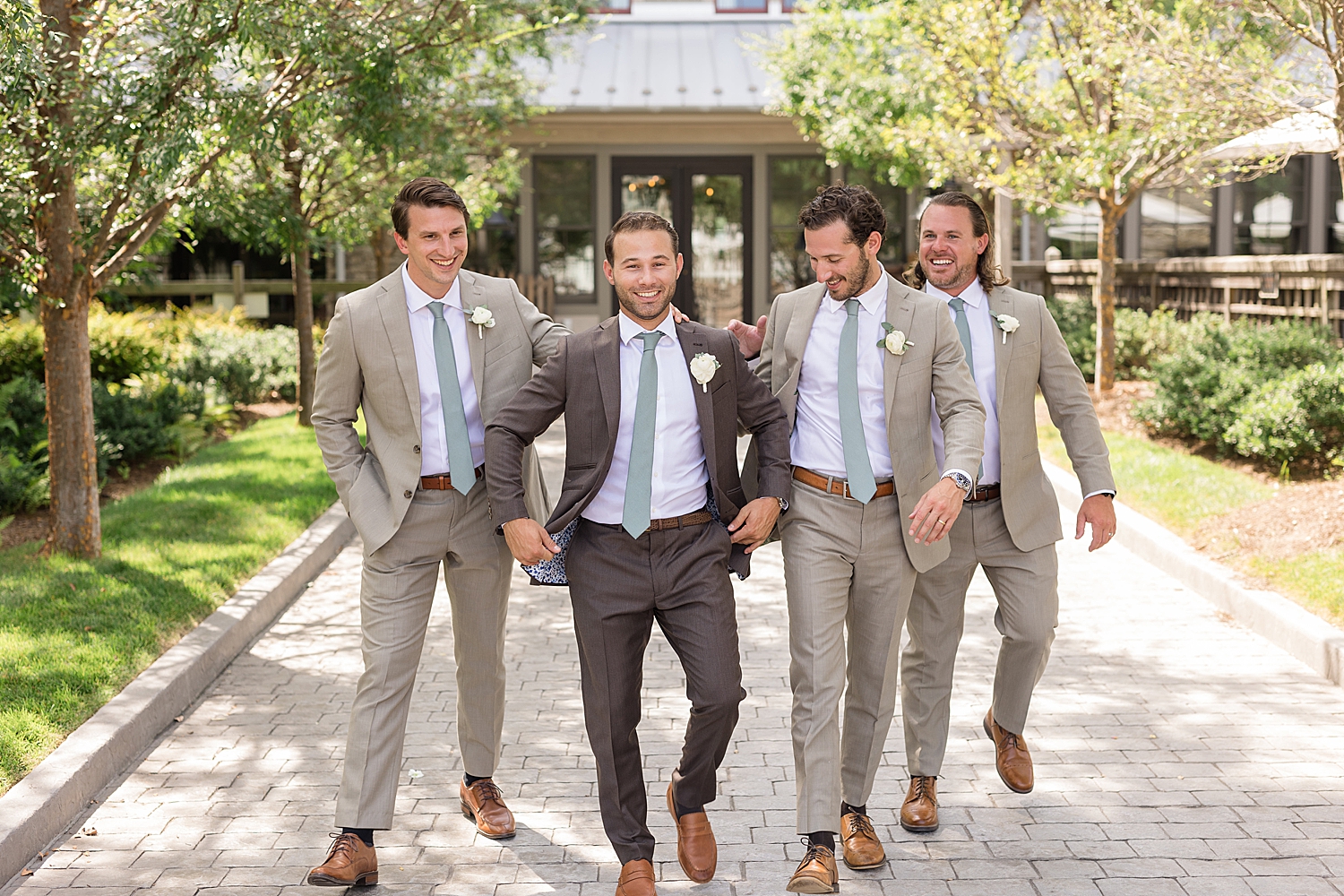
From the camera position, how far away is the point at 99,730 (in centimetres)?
557

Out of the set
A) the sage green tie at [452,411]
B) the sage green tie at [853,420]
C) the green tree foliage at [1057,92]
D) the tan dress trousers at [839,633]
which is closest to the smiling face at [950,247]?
the sage green tie at [853,420]

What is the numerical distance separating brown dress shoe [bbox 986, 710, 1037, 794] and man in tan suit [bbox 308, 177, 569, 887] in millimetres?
1803

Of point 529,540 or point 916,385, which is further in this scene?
point 916,385

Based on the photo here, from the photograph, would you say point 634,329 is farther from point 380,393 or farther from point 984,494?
point 984,494

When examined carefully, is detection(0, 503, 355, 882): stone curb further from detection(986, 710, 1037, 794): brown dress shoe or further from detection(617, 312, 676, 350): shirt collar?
detection(986, 710, 1037, 794): brown dress shoe

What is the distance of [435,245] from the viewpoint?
4621mm

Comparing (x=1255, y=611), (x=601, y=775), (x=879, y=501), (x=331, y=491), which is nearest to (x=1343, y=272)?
(x=1255, y=611)

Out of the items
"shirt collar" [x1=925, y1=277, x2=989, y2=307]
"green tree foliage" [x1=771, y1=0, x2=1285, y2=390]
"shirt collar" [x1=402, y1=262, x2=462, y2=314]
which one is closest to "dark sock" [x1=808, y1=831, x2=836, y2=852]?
"shirt collar" [x1=925, y1=277, x2=989, y2=307]

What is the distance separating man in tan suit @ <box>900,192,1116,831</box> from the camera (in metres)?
4.93

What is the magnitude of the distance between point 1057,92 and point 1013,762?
1093cm

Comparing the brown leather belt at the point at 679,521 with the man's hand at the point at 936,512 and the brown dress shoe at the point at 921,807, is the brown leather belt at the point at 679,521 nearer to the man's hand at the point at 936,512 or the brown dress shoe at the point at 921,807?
the man's hand at the point at 936,512

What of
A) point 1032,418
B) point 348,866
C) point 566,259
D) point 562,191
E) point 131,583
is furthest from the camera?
point 566,259

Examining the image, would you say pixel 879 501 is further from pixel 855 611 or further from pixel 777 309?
pixel 777 309

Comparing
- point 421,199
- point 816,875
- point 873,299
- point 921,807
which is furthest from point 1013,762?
point 421,199
